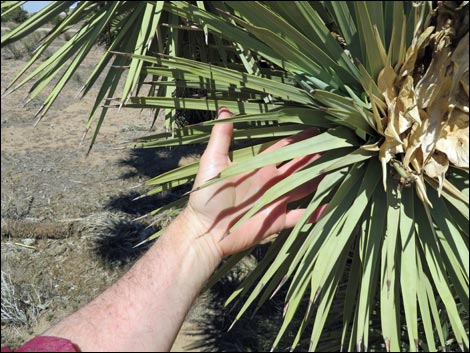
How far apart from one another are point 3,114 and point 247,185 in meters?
7.13

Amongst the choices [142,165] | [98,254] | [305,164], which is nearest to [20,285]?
[98,254]

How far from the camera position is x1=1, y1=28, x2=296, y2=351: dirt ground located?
3084mm

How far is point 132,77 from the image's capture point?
1438 mm

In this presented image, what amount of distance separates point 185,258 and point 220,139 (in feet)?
1.06

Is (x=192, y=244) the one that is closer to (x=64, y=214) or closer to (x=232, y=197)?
(x=232, y=197)

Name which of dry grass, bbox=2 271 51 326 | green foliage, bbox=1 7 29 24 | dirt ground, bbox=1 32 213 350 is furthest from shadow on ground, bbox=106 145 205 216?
green foliage, bbox=1 7 29 24

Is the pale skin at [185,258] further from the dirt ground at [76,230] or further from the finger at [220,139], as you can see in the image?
the dirt ground at [76,230]

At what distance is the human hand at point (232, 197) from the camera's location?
4.09ft

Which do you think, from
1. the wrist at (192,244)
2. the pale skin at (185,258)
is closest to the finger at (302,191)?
the pale skin at (185,258)

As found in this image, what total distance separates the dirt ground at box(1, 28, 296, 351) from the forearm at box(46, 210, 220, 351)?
0.40 m

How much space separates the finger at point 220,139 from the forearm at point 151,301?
0.21 meters

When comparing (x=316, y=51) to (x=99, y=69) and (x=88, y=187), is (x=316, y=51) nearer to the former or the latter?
(x=99, y=69)

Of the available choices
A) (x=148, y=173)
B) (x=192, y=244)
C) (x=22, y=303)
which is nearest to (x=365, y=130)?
(x=192, y=244)

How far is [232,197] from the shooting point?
49.9 inches
